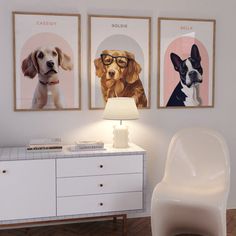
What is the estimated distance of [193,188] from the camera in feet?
10.1

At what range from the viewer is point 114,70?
11.4 feet

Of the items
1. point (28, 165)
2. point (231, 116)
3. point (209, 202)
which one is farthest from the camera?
point (231, 116)

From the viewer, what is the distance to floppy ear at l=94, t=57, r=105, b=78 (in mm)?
3420

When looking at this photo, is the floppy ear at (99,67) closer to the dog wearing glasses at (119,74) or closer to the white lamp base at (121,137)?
the dog wearing glasses at (119,74)

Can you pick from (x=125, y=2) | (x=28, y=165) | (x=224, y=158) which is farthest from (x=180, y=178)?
(x=125, y=2)

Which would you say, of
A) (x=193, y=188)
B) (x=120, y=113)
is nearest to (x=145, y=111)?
(x=120, y=113)

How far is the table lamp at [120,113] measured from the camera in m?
3.14

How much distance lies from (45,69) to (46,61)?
7cm

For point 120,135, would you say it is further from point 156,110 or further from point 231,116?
point 231,116

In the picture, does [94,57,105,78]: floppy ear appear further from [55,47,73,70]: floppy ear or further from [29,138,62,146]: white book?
[29,138,62,146]: white book

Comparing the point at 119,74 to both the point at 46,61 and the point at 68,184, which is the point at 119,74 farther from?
the point at 68,184

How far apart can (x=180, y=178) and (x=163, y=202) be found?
44 cm

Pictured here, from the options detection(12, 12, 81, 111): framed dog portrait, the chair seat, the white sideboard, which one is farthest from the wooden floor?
detection(12, 12, 81, 111): framed dog portrait

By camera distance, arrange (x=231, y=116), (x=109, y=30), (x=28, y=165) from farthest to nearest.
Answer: (x=231, y=116)
(x=109, y=30)
(x=28, y=165)
